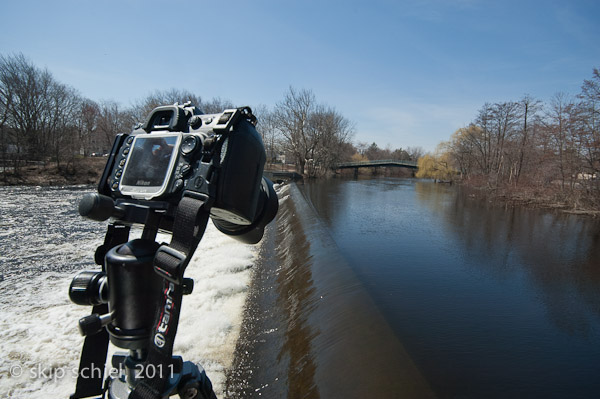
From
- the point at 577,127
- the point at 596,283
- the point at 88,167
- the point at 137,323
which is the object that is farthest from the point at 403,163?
the point at 137,323

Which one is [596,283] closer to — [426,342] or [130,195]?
[426,342]

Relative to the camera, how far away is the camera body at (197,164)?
94 centimetres

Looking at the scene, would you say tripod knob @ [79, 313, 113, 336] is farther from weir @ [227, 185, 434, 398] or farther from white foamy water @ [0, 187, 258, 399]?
white foamy water @ [0, 187, 258, 399]

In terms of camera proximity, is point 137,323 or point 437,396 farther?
point 437,396

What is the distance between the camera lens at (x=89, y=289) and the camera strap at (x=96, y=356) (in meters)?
0.09

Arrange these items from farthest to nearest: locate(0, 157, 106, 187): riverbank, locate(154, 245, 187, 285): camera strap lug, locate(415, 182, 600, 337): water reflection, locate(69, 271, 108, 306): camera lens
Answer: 1. locate(0, 157, 106, 187): riverbank
2. locate(415, 182, 600, 337): water reflection
3. locate(69, 271, 108, 306): camera lens
4. locate(154, 245, 187, 285): camera strap lug

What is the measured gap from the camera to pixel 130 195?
1025 millimetres

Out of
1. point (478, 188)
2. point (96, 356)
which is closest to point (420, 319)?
point (96, 356)

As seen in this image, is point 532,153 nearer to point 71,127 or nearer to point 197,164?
point 197,164

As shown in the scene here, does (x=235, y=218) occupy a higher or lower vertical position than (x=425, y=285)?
higher

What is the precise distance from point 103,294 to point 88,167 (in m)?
32.4

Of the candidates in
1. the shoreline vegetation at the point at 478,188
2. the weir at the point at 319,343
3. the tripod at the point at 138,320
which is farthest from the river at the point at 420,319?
the shoreline vegetation at the point at 478,188

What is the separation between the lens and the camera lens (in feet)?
3.51

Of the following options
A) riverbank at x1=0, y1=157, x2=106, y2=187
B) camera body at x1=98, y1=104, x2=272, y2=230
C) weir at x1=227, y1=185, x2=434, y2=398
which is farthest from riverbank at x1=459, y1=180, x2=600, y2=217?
riverbank at x1=0, y1=157, x2=106, y2=187
